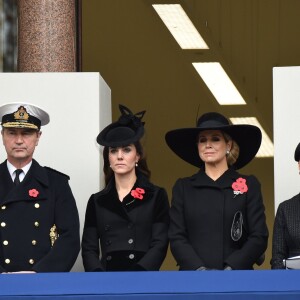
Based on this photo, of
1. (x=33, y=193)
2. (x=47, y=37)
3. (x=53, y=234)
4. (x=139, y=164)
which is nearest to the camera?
(x=53, y=234)

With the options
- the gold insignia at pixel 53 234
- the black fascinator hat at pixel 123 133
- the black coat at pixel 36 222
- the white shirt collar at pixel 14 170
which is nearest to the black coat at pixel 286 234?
the black fascinator hat at pixel 123 133

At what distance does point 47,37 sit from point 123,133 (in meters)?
2.09

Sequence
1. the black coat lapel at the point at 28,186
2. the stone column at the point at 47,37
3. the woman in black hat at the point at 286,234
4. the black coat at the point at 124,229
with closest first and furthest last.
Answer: the woman in black hat at the point at 286,234 < the black coat at the point at 124,229 < the black coat lapel at the point at 28,186 < the stone column at the point at 47,37

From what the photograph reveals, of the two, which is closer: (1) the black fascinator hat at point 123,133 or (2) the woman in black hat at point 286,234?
(2) the woman in black hat at point 286,234

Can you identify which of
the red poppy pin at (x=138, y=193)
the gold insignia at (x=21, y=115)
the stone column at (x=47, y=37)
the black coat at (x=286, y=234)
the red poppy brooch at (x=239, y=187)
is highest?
the stone column at (x=47, y=37)

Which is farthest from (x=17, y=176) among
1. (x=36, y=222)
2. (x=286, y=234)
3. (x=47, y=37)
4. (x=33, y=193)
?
(x=47, y=37)

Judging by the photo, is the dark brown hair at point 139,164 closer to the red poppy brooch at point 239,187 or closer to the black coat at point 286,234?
the red poppy brooch at point 239,187

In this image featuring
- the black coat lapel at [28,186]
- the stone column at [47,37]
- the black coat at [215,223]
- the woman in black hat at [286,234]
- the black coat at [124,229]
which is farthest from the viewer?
the stone column at [47,37]

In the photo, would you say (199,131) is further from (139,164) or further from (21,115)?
(21,115)

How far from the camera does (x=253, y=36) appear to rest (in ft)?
43.7

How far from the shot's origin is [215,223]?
6648 mm

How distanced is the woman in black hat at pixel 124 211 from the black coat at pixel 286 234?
617mm

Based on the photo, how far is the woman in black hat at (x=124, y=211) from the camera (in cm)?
677

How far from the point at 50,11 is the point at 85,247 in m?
2.60
